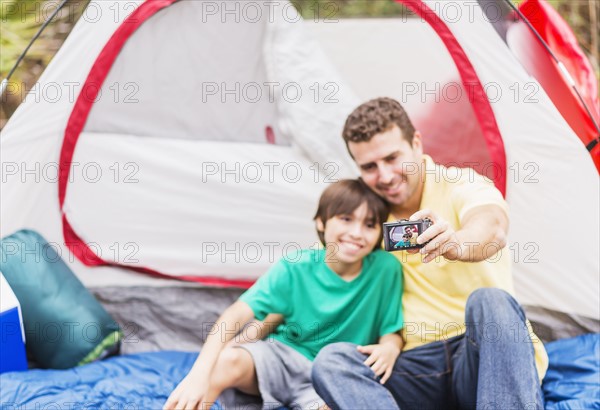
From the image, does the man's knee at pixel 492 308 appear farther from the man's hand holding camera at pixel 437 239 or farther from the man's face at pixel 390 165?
the man's face at pixel 390 165

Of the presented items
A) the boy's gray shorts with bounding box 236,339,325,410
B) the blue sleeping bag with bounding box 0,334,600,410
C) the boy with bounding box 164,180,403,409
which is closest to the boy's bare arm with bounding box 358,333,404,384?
the boy with bounding box 164,180,403,409

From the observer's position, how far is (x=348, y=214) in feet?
5.37

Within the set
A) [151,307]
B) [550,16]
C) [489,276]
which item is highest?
[550,16]

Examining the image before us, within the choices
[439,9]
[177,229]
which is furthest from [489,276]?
[177,229]

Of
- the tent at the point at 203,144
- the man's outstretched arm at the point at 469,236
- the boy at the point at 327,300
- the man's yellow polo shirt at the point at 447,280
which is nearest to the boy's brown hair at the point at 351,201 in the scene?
the boy at the point at 327,300

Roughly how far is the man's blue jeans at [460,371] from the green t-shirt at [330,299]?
12 cm

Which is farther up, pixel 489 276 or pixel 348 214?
pixel 348 214

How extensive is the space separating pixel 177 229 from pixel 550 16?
1222mm

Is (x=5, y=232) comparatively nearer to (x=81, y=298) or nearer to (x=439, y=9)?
(x=81, y=298)

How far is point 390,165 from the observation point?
5.29ft

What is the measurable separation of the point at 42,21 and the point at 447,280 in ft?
8.77

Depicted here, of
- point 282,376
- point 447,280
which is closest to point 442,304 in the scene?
point 447,280

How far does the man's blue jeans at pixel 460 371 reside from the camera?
4.42ft

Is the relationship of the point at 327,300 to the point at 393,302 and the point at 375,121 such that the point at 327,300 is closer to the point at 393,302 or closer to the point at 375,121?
the point at 393,302
